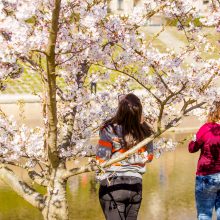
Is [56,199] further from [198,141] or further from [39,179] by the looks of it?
[198,141]

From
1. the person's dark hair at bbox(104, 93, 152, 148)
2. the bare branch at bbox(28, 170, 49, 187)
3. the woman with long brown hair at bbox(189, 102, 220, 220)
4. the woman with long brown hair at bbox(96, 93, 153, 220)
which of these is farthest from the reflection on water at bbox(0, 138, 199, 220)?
the person's dark hair at bbox(104, 93, 152, 148)

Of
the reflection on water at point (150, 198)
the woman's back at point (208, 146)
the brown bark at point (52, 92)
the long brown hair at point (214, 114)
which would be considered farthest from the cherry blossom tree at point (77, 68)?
the reflection on water at point (150, 198)

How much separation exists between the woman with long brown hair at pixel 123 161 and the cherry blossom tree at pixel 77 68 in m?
0.11

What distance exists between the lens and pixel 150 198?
36.1 feet

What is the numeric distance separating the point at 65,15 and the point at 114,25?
500mm

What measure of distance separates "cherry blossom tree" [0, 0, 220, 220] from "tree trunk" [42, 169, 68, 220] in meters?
0.01

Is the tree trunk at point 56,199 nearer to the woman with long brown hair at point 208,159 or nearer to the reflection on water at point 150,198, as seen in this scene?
the woman with long brown hair at point 208,159

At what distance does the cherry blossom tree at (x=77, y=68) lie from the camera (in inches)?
213

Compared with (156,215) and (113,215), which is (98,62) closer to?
(113,215)

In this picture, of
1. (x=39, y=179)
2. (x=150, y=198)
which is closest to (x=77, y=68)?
(x=39, y=179)

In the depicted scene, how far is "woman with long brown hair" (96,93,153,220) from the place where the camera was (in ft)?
17.1

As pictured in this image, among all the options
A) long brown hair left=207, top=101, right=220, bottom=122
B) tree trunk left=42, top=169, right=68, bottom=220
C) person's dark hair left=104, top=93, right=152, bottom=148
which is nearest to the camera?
person's dark hair left=104, top=93, right=152, bottom=148

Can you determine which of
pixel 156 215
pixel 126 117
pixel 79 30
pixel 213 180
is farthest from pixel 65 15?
pixel 156 215

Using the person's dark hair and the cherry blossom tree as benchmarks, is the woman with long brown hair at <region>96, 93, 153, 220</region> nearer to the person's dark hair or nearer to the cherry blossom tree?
the person's dark hair
